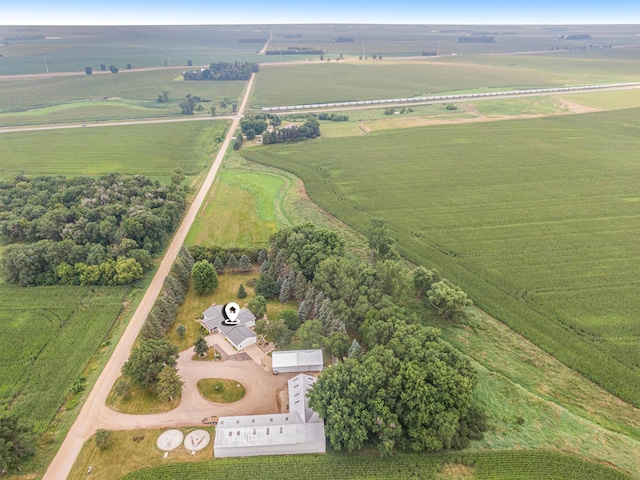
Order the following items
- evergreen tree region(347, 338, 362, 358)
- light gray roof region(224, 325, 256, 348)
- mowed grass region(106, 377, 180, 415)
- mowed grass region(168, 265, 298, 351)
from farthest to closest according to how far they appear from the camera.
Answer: mowed grass region(168, 265, 298, 351) < light gray roof region(224, 325, 256, 348) < evergreen tree region(347, 338, 362, 358) < mowed grass region(106, 377, 180, 415)

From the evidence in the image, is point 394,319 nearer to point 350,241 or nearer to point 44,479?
point 350,241

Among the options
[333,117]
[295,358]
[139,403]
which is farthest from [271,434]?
[333,117]

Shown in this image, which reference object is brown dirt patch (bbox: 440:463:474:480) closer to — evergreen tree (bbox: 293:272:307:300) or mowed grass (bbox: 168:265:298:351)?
mowed grass (bbox: 168:265:298:351)

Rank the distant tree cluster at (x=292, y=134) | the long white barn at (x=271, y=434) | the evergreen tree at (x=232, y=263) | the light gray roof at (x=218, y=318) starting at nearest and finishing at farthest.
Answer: the long white barn at (x=271, y=434) → the light gray roof at (x=218, y=318) → the evergreen tree at (x=232, y=263) → the distant tree cluster at (x=292, y=134)

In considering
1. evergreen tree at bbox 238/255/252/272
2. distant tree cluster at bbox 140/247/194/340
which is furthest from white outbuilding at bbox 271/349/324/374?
evergreen tree at bbox 238/255/252/272

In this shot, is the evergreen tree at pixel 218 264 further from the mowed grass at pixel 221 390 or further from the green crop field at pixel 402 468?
the green crop field at pixel 402 468

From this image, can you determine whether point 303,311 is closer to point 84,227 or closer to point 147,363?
point 147,363

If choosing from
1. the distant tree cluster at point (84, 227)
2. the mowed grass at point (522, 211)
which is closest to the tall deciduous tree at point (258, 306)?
the distant tree cluster at point (84, 227)
